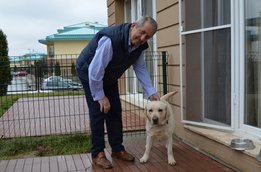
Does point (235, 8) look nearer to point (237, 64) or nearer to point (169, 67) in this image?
point (237, 64)

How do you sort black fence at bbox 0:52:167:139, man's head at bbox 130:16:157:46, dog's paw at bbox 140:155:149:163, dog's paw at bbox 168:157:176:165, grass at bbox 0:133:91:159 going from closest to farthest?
1. man's head at bbox 130:16:157:46
2. dog's paw at bbox 168:157:176:165
3. dog's paw at bbox 140:155:149:163
4. grass at bbox 0:133:91:159
5. black fence at bbox 0:52:167:139

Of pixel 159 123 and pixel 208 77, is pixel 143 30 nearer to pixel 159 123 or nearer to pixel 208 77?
pixel 159 123

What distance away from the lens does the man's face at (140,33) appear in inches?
140

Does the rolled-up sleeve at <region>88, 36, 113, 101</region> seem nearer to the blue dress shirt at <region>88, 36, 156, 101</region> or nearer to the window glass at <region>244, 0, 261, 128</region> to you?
the blue dress shirt at <region>88, 36, 156, 101</region>

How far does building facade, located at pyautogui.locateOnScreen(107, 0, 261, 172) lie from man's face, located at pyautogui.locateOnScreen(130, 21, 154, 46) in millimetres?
1033

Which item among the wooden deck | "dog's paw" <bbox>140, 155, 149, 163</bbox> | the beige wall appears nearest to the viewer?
the wooden deck

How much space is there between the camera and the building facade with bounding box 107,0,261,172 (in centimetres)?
388

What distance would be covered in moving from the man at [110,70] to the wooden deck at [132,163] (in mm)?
146

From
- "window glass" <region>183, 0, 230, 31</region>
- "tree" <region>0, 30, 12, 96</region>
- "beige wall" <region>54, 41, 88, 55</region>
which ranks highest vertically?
"beige wall" <region>54, 41, 88, 55</region>

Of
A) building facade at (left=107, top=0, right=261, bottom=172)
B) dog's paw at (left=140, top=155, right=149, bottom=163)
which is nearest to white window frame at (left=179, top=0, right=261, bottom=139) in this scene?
building facade at (left=107, top=0, right=261, bottom=172)

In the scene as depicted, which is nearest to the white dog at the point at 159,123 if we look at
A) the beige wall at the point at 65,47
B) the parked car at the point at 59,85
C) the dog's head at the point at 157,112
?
the dog's head at the point at 157,112

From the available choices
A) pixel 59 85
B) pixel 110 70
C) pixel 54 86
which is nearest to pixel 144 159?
pixel 110 70

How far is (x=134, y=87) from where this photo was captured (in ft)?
25.7

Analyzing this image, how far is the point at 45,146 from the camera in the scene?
17.2ft
